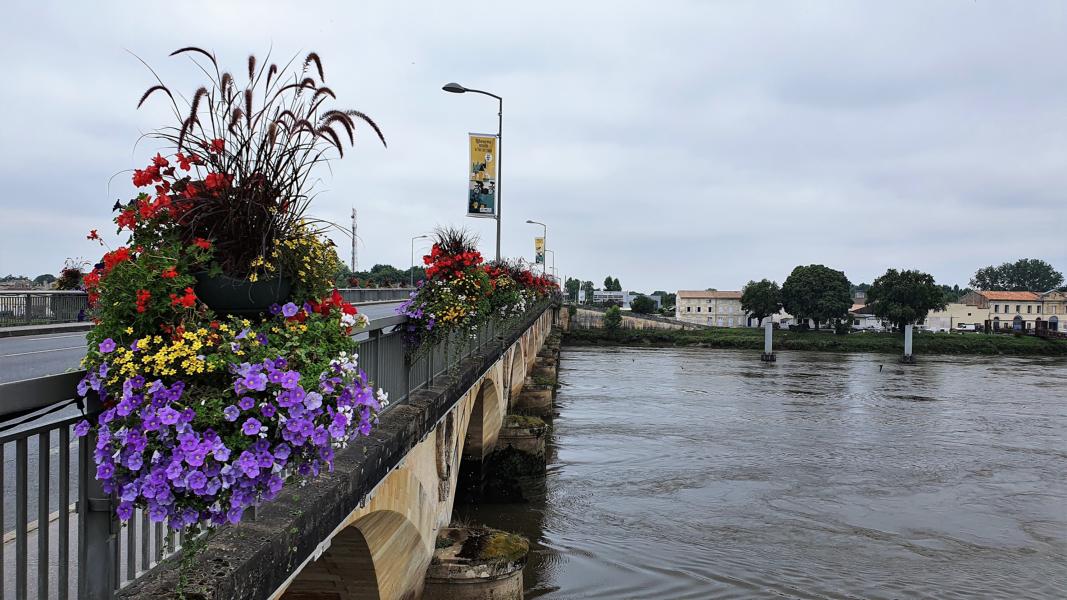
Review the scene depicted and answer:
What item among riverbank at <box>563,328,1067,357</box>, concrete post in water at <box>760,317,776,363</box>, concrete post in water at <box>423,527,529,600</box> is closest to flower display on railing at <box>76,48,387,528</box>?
concrete post in water at <box>423,527,529,600</box>

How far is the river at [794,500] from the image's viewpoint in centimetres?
1364

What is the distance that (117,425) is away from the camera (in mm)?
2809

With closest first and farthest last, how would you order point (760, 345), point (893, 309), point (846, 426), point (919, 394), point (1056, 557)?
point (1056, 557) → point (846, 426) → point (919, 394) → point (760, 345) → point (893, 309)

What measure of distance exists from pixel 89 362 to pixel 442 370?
6.25 m

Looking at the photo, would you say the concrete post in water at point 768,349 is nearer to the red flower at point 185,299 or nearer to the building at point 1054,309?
the red flower at point 185,299

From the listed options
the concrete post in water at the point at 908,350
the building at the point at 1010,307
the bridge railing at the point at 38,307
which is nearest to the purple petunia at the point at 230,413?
the bridge railing at the point at 38,307

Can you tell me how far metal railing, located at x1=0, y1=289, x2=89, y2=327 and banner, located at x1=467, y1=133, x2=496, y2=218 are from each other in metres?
7.39

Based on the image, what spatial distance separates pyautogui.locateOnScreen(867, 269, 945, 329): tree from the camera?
85.0m

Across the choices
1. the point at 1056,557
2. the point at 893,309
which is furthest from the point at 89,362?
the point at 893,309

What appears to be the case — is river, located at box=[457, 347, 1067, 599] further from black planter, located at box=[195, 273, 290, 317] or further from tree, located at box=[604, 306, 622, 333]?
tree, located at box=[604, 306, 622, 333]

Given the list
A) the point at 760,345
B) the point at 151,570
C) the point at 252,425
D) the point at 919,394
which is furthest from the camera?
the point at 760,345

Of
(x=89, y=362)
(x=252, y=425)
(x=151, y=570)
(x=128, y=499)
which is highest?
(x=89, y=362)

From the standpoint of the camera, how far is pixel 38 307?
16.1 metres

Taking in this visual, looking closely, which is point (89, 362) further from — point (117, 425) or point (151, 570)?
point (151, 570)
